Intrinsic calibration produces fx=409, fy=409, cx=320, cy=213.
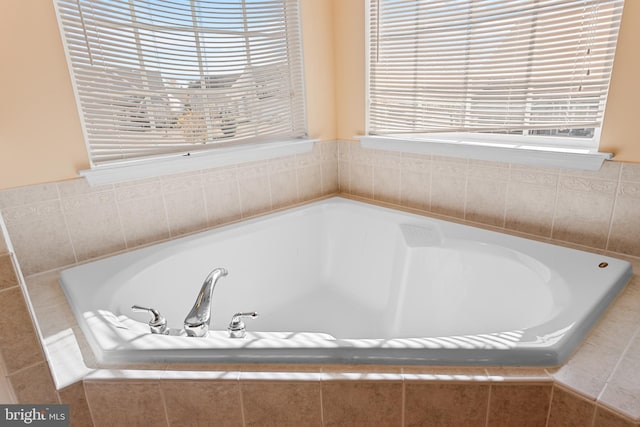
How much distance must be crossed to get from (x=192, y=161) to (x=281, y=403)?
1.20m

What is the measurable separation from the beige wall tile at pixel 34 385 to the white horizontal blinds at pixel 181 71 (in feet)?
3.00

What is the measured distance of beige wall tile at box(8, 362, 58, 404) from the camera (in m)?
0.97

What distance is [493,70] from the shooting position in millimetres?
1717

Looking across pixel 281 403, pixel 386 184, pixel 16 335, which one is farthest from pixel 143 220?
pixel 386 184

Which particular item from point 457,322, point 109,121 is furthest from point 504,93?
point 109,121

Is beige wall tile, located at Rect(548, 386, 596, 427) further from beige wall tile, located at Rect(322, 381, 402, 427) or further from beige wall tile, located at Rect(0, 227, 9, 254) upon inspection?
beige wall tile, located at Rect(0, 227, 9, 254)

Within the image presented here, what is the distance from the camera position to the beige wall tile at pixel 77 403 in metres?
1.01

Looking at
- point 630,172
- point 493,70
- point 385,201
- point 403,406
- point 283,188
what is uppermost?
point 493,70

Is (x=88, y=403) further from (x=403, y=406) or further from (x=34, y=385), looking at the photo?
(x=403, y=406)

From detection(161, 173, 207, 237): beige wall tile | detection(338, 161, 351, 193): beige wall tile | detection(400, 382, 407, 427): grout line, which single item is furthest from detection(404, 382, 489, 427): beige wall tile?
detection(338, 161, 351, 193): beige wall tile

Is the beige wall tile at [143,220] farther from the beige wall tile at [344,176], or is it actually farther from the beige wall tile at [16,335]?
the beige wall tile at [344,176]

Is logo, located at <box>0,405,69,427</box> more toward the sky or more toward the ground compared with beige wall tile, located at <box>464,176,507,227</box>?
more toward the ground

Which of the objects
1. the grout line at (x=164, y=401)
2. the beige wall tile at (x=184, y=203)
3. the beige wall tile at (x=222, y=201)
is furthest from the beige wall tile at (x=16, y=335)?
the beige wall tile at (x=222, y=201)

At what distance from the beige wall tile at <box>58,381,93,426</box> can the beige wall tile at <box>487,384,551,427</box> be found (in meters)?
1.01
